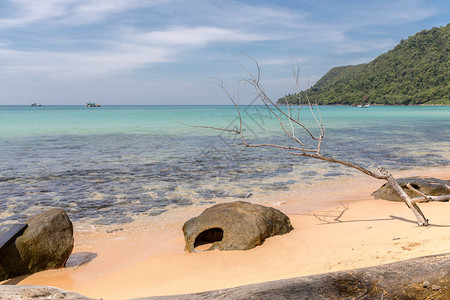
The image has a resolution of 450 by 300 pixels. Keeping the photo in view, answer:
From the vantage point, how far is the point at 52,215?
18.5 feet

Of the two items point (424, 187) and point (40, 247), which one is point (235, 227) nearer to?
point (40, 247)

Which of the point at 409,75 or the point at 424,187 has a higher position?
the point at 409,75

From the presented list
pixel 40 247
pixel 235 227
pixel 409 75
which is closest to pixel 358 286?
pixel 235 227

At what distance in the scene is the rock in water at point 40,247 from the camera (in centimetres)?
519

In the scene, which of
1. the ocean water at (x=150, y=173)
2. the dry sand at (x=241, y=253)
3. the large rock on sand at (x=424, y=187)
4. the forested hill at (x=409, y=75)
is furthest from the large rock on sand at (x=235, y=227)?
the forested hill at (x=409, y=75)

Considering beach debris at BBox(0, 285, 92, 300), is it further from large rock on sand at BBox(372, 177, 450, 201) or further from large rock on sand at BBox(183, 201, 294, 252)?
large rock on sand at BBox(372, 177, 450, 201)

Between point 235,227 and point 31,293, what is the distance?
392 centimetres

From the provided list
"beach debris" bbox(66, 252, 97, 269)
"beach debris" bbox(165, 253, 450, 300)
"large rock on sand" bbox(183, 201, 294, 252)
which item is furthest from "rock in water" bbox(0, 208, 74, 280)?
"beach debris" bbox(165, 253, 450, 300)

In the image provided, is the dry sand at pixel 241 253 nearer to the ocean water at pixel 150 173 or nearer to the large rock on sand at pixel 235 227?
the large rock on sand at pixel 235 227

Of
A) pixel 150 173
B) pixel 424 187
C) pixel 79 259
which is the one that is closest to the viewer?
pixel 79 259

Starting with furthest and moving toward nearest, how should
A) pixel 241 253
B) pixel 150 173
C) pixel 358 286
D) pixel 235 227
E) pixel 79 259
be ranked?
pixel 150 173 < pixel 79 259 < pixel 235 227 < pixel 241 253 < pixel 358 286

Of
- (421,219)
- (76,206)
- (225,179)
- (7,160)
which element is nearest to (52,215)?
→ (76,206)

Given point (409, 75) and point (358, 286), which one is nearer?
point (358, 286)

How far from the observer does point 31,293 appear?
2371mm
